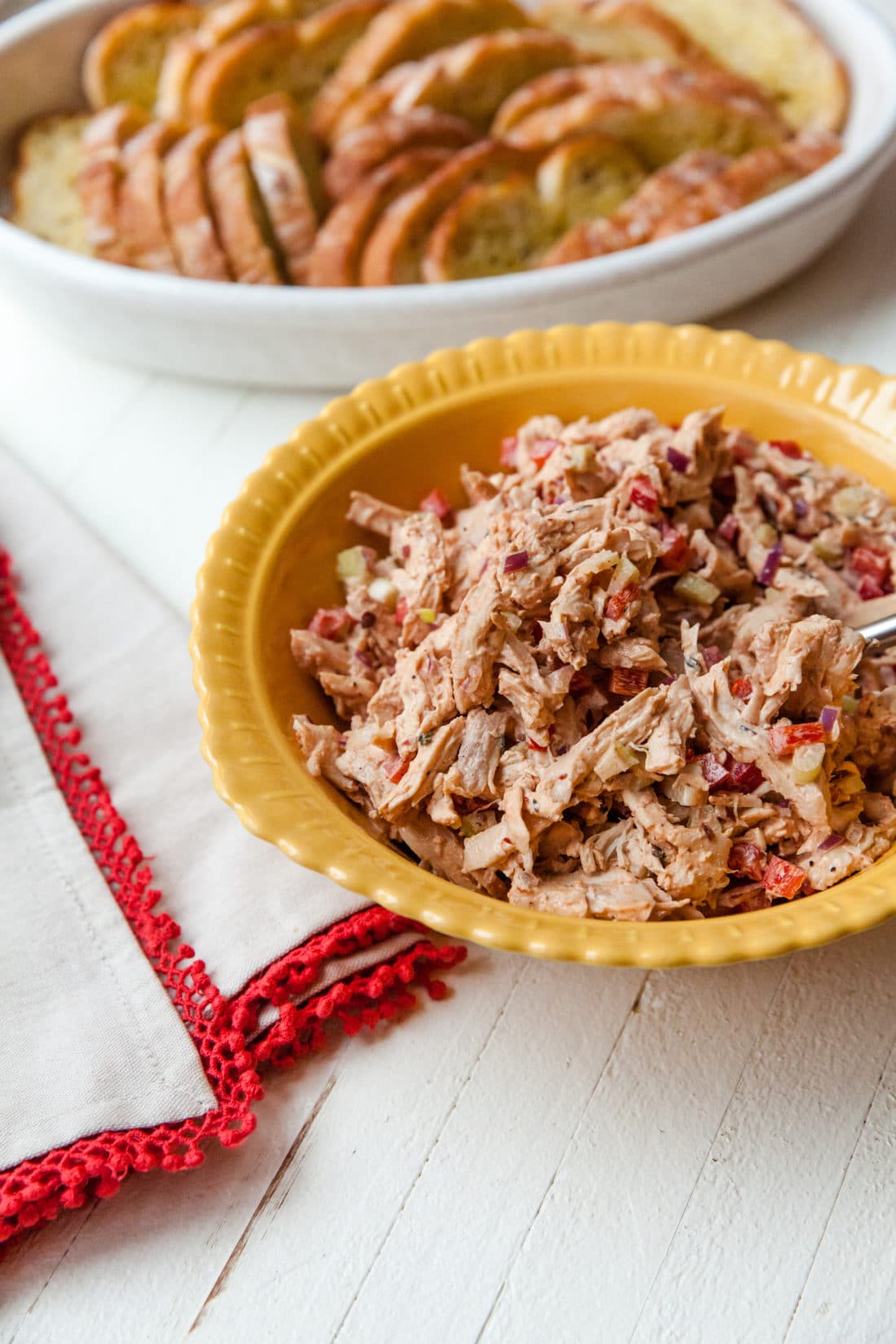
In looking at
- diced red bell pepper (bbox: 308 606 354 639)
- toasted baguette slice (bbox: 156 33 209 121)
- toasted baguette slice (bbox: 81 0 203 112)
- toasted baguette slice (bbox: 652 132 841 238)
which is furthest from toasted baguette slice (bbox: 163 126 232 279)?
diced red bell pepper (bbox: 308 606 354 639)

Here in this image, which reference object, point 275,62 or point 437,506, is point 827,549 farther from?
point 275,62

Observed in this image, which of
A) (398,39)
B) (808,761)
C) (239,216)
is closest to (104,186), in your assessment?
(239,216)

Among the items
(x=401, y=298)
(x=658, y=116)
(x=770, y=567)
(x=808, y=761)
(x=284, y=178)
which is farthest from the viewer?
(x=658, y=116)

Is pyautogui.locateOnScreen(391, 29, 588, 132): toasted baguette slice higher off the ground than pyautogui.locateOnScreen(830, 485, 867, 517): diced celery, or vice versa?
pyautogui.locateOnScreen(391, 29, 588, 132): toasted baguette slice

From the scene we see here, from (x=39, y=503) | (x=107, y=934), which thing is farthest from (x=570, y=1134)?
(x=39, y=503)

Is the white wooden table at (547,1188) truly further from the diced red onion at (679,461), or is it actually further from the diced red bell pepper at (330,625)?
the diced red onion at (679,461)

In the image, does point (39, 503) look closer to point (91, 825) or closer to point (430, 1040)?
point (91, 825)

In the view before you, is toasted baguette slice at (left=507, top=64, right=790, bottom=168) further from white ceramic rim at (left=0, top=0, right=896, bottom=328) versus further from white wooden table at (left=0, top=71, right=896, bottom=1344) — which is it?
white wooden table at (left=0, top=71, right=896, bottom=1344)
